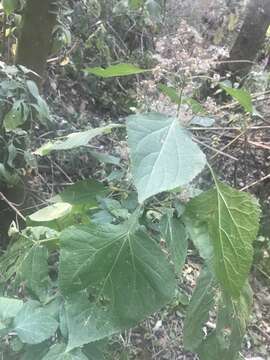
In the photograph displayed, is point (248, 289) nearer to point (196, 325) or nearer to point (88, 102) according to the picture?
point (196, 325)

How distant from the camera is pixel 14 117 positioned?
1.48m

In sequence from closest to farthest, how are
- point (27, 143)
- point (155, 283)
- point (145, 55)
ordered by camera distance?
point (155, 283)
point (27, 143)
point (145, 55)

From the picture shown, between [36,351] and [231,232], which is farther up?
[231,232]

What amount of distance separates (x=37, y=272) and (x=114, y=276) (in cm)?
19

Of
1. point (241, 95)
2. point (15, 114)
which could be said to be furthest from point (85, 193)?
point (15, 114)

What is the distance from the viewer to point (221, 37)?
12.4 ft

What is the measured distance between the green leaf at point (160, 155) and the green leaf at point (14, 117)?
840mm

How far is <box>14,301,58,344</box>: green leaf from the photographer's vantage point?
0.73m

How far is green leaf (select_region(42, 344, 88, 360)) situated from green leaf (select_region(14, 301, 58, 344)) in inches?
0.8

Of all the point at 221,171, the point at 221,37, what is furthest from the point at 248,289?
the point at 221,37

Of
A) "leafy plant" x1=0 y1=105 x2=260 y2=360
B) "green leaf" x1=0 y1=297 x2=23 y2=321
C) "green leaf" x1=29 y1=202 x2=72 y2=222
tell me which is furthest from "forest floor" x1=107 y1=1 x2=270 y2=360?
"green leaf" x1=0 y1=297 x2=23 y2=321

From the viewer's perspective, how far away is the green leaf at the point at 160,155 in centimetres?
59

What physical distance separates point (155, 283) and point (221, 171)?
1.06 metres

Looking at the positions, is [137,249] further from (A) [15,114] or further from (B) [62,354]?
(A) [15,114]
